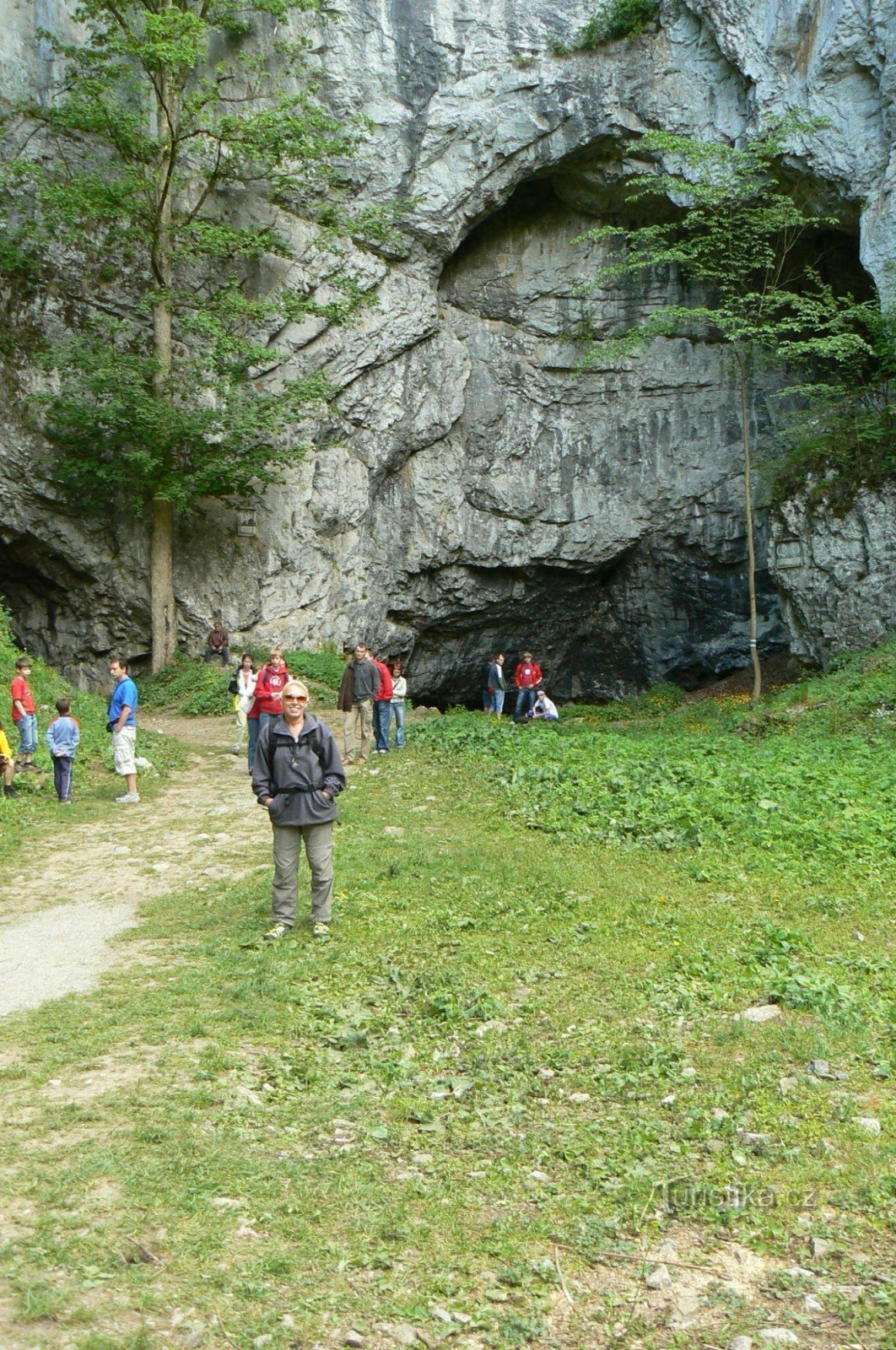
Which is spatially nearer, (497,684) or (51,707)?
(51,707)

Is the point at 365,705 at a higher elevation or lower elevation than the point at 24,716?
lower

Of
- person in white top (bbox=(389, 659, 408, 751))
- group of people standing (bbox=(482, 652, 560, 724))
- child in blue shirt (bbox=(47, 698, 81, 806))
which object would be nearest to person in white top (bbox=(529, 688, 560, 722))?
group of people standing (bbox=(482, 652, 560, 724))

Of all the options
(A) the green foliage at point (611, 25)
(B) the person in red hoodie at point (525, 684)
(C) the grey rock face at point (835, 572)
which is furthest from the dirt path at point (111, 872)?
(A) the green foliage at point (611, 25)

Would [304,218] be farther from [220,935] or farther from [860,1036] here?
[860,1036]

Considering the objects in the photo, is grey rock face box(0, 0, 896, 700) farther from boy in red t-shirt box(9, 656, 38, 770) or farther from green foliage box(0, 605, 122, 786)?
boy in red t-shirt box(9, 656, 38, 770)

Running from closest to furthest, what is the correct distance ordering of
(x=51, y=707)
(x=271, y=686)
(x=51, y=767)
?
(x=271, y=686) < (x=51, y=767) < (x=51, y=707)

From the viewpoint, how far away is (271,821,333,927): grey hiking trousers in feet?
27.6

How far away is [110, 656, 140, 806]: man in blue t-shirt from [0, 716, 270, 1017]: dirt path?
0.34m

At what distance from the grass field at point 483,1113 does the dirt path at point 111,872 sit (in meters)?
0.39

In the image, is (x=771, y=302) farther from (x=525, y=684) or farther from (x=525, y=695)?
(x=525, y=695)

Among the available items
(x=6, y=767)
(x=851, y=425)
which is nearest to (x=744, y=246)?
(x=851, y=425)

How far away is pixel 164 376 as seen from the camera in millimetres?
25078

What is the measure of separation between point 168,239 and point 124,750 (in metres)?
15.8

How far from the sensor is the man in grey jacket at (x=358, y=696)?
16.2 metres
